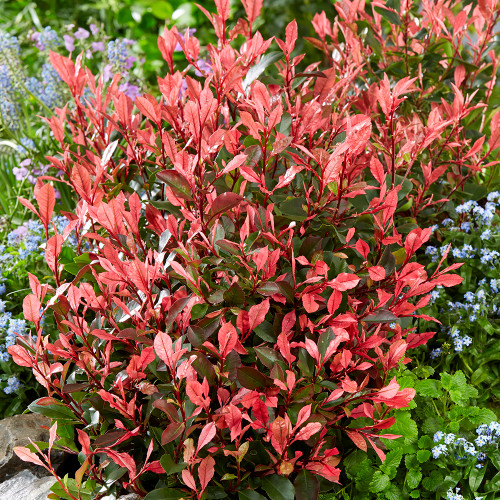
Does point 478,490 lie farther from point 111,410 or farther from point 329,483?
point 111,410

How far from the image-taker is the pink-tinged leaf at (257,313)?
47.6 inches

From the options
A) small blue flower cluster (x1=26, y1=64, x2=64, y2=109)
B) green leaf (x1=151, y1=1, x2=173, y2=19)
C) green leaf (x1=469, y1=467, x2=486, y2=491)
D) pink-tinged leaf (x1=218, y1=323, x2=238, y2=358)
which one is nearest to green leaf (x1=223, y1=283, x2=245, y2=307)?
pink-tinged leaf (x1=218, y1=323, x2=238, y2=358)

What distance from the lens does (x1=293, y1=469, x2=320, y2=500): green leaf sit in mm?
1254

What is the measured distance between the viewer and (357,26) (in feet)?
7.43

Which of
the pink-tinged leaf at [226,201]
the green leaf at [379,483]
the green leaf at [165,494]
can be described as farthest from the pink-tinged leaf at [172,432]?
the green leaf at [379,483]

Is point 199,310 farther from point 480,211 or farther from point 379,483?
point 480,211

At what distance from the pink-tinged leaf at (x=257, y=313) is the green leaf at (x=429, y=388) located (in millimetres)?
749

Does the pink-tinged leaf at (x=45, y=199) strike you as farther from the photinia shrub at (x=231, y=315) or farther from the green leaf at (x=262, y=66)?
the green leaf at (x=262, y=66)

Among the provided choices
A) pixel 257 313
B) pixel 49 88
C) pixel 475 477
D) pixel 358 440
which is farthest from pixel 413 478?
pixel 49 88

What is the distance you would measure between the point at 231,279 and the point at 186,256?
16 centimetres

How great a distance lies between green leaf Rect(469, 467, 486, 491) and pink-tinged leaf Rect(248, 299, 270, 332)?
894mm

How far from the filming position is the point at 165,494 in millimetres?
1206

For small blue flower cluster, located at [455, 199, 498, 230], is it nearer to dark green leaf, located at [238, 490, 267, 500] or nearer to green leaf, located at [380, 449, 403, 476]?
green leaf, located at [380, 449, 403, 476]

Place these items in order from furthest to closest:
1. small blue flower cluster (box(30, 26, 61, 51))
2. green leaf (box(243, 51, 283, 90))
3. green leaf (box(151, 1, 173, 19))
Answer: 1. green leaf (box(151, 1, 173, 19))
2. small blue flower cluster (box(30, 26, 61, 51))
3. green leaf (box(243, 51, 283, 90))
